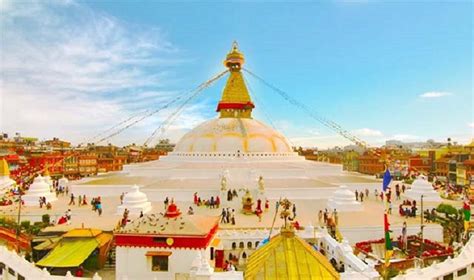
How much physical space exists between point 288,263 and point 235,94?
960 inches

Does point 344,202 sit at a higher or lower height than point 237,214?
higher

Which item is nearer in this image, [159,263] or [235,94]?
[159,263]

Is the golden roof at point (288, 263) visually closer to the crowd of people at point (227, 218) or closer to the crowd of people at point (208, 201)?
the crowd of people at point (227, 218)

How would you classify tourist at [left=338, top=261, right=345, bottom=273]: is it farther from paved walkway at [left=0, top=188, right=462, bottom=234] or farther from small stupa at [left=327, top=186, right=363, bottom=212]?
small stupa at [left=327, top=186, right=363, bottom=212]

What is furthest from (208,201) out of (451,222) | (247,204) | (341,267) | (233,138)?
(451,222)

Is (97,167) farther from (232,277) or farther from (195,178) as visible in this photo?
(232,277)

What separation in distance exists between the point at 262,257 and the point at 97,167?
156 feet

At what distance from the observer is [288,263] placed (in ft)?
15.6

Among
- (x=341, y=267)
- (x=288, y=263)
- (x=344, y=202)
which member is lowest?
(x=341, y=267)

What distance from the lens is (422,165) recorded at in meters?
46.6

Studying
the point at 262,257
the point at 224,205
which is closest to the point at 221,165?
the point at 224,205

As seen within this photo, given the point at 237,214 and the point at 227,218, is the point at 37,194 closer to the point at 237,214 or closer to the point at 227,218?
the point at 237,214

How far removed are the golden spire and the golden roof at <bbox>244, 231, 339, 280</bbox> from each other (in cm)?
2348

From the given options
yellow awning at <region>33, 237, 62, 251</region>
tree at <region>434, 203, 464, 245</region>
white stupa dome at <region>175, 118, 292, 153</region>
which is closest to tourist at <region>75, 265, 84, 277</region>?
yellow awning at <region>33, 237, 62, 251</region>
